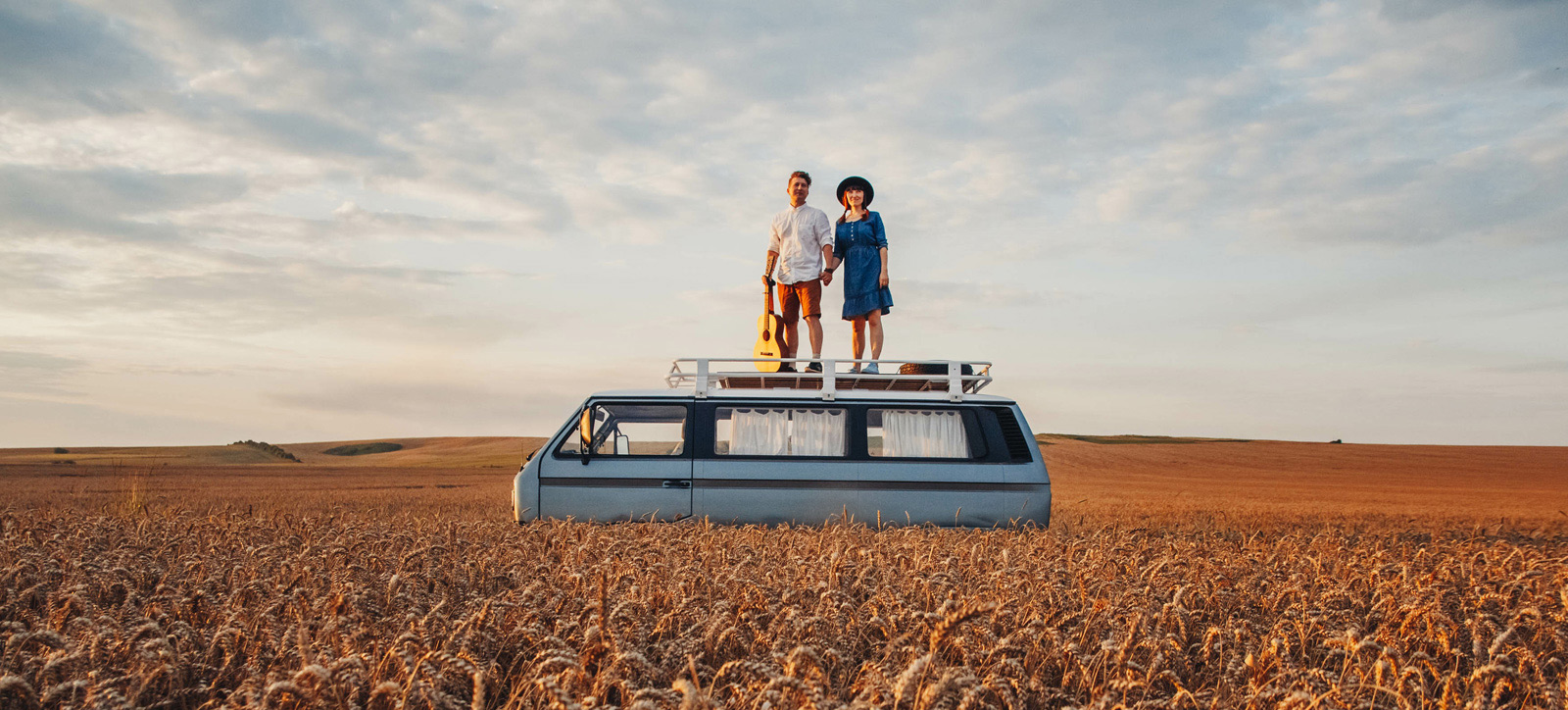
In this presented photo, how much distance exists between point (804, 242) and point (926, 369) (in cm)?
253

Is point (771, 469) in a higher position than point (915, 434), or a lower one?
lower

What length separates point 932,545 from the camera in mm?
6590

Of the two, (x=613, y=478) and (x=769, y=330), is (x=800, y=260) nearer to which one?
(x=769, y=330)

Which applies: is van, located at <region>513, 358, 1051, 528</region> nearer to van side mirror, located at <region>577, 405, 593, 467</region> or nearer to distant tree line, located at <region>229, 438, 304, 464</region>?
van side mirror, located at <region>577, 405, 593, 467</region>

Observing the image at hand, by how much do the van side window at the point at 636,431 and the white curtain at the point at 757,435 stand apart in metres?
0.56

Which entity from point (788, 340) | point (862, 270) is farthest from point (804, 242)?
point (788, 340)

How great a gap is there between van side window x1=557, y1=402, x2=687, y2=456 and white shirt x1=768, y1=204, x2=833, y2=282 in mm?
3067

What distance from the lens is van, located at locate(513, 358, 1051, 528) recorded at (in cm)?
955

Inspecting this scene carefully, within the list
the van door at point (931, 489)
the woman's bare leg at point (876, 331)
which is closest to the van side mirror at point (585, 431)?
the van door at point (931, 489)

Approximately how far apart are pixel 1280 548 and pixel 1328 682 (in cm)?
502

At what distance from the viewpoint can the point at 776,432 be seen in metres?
9.80

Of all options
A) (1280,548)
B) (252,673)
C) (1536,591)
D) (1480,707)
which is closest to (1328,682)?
→ (1480,707)

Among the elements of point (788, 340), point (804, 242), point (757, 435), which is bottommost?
point (757, 435)

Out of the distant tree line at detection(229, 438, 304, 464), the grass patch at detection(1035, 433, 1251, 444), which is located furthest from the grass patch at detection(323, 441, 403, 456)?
the grass patch at detection(1035, 433, 1251, 444)
